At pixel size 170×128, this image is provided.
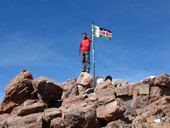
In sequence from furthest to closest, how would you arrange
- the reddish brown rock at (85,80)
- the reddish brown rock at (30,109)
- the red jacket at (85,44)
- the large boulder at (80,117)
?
the red jacket at (85,44) → the reddish brown rock at (85,80) → the reddish brown rock at (30,109) → the large boulder at (80,117)

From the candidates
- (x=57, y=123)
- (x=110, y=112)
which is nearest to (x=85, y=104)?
(x=110, y=112)

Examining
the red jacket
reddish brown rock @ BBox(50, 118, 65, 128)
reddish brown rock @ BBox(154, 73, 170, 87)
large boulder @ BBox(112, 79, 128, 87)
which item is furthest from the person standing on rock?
reddish brown rock @ BBox(50, 118, 65, 128)

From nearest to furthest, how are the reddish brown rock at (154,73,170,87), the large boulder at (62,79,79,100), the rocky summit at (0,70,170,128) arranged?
the rocky summit at (0,70,170,128)
the reddish brown rock at (154,73,170,87)
the large boulder at (62,79,79,100)

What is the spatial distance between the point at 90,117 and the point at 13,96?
9.61m

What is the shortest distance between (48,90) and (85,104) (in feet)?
17.6

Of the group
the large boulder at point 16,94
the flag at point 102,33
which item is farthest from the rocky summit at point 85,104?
the flag at point 102,33

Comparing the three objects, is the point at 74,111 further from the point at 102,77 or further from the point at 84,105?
the point at 102,77

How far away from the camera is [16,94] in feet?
72.9

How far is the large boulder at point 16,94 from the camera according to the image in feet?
72.5

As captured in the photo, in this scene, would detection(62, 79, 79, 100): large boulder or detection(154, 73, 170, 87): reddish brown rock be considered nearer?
detection(154, 73, 170, 87): reddish brown rock

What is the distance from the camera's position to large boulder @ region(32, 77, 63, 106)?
69.2 feet

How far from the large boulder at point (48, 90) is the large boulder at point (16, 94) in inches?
49.2

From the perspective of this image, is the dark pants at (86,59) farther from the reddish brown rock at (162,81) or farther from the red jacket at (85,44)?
the reddish brown rock at (162,81)

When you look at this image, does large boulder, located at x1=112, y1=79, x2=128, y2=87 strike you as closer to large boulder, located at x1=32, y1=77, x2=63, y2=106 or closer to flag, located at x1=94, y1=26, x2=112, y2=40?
large boulder, located at x1=32, y1=77, x2=63, y2=106
